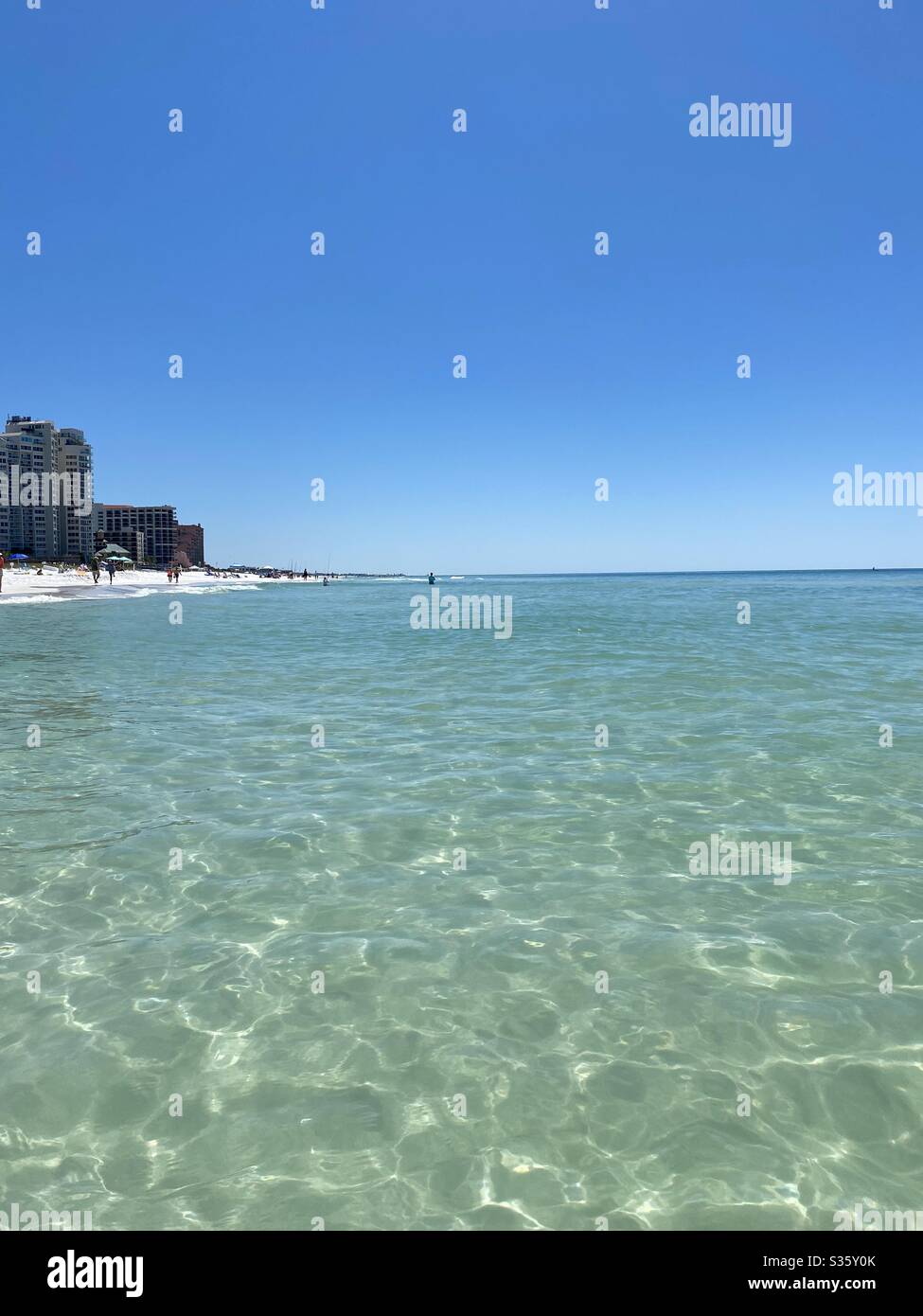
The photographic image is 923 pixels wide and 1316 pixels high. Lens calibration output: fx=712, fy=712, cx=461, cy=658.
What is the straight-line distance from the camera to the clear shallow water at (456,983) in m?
4.20

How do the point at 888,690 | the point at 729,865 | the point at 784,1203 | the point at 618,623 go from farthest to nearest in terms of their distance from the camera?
1. the point at 618,623
2. the point at 888,690
3. the point at 729,865
4. the point at 784,1203

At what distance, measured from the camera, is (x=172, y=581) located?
394ft

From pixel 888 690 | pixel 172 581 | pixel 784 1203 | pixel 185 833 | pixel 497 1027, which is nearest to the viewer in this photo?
pixel 784 1203

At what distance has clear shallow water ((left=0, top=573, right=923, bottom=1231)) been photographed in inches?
165

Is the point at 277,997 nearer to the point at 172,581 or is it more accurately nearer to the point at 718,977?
the point at 718,977

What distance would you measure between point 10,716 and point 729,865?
611 inches

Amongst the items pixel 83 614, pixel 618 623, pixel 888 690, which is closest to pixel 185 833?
pixel 888 690

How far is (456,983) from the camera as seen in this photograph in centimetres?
611

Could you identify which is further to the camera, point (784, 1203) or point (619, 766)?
point (619, 766)

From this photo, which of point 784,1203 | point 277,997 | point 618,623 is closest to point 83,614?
point 618,623
